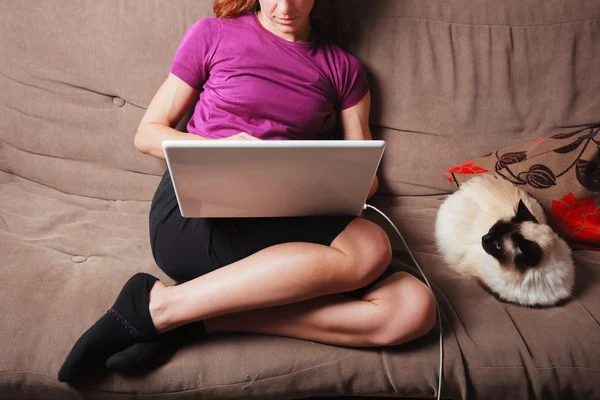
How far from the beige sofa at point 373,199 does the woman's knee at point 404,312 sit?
0.15ft

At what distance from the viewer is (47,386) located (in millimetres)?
936

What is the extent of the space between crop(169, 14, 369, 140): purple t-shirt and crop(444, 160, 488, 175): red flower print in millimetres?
467

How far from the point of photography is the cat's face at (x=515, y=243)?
117 centimetres

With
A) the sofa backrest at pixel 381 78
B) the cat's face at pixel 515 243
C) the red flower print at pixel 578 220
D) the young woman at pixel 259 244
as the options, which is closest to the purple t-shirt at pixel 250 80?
the young woman at pixel 259 244

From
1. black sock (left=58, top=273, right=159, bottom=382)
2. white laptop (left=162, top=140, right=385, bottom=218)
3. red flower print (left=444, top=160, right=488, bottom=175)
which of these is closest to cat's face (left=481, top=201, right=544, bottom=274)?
red flower print (left=444, top=160, right=488, bottom=175)

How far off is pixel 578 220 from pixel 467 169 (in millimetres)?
320

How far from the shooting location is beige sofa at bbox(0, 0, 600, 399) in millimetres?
Answer: 993

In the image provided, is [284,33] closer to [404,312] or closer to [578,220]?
[404,312]

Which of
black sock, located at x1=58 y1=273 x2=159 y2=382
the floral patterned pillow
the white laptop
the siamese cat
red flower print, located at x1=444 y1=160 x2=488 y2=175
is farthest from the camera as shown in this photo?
red flower print, located at x1=444 y1=160 x2=488 y2=175

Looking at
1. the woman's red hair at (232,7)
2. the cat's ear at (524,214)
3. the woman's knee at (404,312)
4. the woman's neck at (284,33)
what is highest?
the woman's red hair at (232,7)

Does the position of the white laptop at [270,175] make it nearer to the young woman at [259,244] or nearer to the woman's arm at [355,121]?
the young woman at [259,244]

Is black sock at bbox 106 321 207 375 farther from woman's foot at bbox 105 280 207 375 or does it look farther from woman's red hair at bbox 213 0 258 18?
woman's red hair at bbox 213 0 258 18

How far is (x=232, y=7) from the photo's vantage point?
1.24 meters

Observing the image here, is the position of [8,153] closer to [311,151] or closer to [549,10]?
[311,151]
